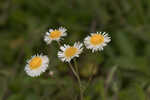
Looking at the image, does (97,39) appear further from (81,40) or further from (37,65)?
(81,40)

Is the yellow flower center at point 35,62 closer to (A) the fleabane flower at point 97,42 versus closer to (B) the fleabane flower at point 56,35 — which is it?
(B) the fleabane flower at point 56,35

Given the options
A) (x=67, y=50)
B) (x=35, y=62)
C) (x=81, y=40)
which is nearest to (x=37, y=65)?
(x=35, y=62)

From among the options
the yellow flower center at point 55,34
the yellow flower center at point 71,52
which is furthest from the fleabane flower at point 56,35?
the yellow flower center at point 71,52

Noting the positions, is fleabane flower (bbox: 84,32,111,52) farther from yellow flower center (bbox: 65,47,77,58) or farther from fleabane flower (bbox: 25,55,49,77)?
fleabane flower (bbox: 25,55,49,77)

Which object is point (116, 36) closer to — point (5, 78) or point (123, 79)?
point (123, 79)

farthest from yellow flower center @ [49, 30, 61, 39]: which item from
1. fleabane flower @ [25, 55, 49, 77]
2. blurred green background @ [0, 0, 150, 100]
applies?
blurred green background @ [0, 0, 150, 100]

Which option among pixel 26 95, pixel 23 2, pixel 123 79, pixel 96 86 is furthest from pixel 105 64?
pixel 23 2

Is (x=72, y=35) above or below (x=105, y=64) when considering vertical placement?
above
